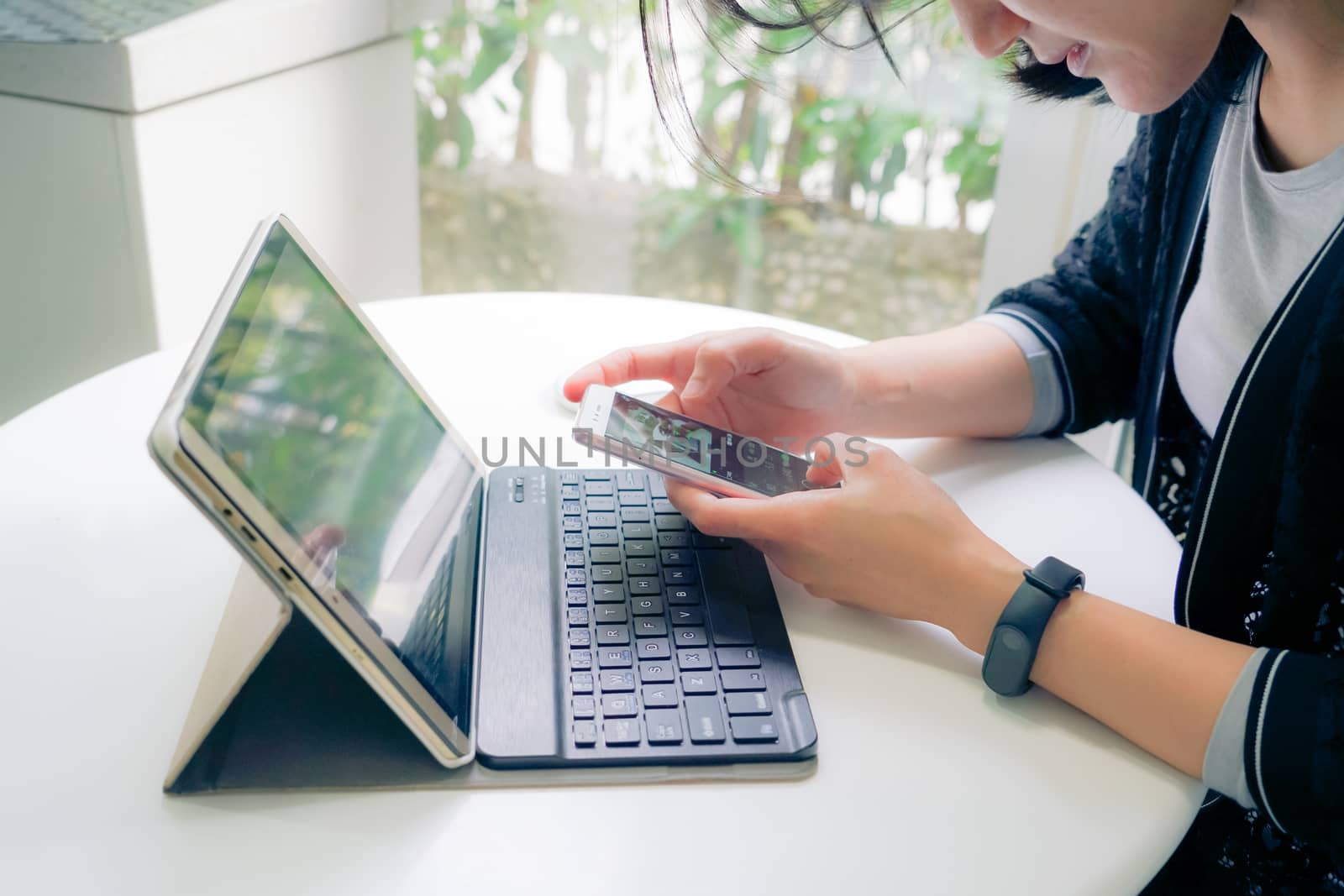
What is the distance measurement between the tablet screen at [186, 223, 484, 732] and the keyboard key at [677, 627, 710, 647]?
0.09m

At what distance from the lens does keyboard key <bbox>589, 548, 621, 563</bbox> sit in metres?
0.60

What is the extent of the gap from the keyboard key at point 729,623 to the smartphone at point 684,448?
77 mm

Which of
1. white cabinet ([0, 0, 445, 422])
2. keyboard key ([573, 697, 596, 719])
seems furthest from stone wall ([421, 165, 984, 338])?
keyboard key ([573, 697, 596, 719])

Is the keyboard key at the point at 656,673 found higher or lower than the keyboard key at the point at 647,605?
lower

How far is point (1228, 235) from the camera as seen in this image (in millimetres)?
745

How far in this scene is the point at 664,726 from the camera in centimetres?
48

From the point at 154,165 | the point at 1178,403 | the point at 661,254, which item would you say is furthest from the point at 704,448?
the point at 661,254

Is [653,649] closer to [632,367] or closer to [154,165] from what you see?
[632,367]

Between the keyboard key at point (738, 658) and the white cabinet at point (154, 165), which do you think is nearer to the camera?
the keyboard key at point (738, 658)

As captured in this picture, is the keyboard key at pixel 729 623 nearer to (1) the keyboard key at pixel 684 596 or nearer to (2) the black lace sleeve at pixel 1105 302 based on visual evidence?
(1) the keyboard key at pixel 684 596

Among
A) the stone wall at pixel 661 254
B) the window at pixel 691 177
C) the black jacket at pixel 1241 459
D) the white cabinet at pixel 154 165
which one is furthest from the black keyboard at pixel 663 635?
the stone wall at pixel 661 254

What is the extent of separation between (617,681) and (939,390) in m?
0.36

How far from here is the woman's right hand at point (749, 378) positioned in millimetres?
708

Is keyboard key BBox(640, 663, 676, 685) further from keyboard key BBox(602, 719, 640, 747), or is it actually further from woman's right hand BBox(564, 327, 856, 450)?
woman's right hand BBox(564, 327, 856, 450)
